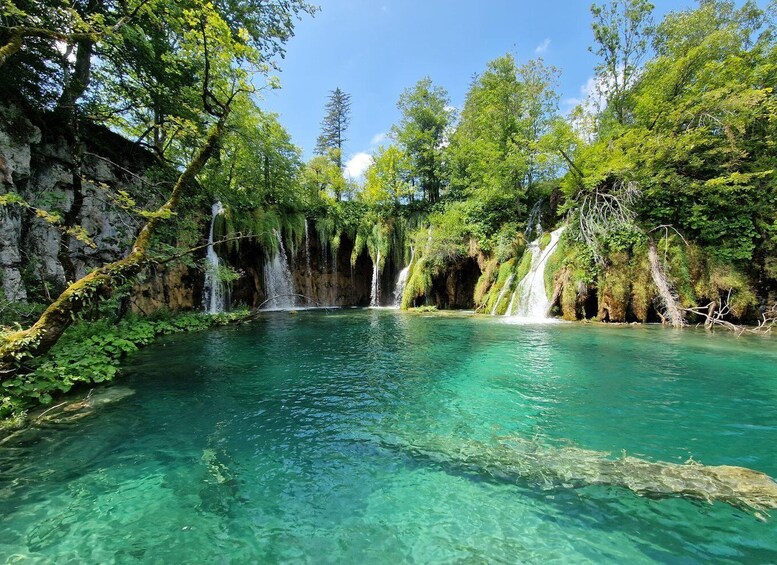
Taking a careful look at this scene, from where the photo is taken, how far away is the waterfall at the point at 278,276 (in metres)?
20.7

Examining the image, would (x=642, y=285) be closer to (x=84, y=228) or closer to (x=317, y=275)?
(x=84, y=228)

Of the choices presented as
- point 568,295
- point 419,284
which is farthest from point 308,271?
point 568,295

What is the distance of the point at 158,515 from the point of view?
272cm

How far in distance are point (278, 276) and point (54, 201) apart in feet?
44.1

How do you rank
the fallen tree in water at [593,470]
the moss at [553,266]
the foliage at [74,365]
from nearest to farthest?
the fallen tree in water at [593,470] < the foliage at [74,365] < the moss at [553,266]

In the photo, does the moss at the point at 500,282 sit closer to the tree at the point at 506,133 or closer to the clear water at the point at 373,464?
the tree at the point at 506,133

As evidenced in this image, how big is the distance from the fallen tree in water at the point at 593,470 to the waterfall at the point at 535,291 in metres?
11.7

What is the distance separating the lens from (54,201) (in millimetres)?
7680

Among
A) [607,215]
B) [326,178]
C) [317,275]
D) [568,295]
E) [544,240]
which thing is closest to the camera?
[568,295]

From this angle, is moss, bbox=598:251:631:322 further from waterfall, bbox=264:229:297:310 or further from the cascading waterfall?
waterfall, bbox=264:229:297:310

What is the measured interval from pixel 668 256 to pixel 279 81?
14179mm

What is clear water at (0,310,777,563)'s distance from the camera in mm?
2389

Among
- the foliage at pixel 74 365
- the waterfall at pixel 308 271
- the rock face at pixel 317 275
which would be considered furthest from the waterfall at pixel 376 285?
the foliage at pixel 74 365

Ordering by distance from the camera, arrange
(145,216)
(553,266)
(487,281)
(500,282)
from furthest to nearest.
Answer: (487,281) → (500,282) → (553,266) → (145,216)
